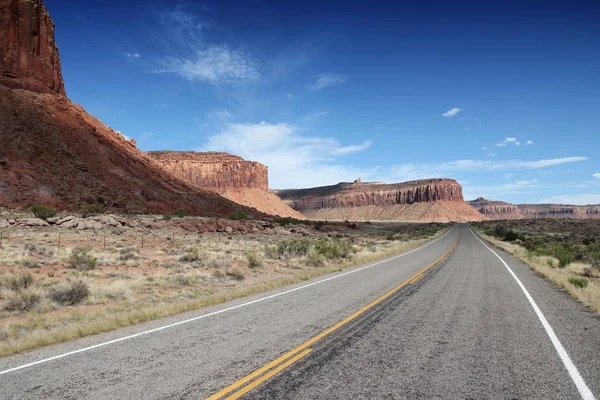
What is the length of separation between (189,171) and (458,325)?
133418mm

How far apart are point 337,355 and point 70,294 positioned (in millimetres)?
9714

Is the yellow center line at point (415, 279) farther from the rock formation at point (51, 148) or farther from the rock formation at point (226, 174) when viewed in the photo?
the rock formation at point (226, 174)

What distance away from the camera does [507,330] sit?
25.2 ft

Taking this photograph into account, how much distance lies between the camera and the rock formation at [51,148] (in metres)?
45.7

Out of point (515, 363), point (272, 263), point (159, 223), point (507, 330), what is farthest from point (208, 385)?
point (159, 223)

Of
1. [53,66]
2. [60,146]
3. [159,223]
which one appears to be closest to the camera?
[159,223]

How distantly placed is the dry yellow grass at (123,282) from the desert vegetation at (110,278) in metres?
0.02

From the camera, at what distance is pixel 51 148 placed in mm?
50125

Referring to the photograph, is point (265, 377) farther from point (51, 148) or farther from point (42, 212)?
point (51, 148)

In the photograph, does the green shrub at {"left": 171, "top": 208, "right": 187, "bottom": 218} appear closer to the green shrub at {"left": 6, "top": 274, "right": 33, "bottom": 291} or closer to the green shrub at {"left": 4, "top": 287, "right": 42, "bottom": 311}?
the green shrub at {"left": 6, "top": 274, "right": 33, "bottom": 291}

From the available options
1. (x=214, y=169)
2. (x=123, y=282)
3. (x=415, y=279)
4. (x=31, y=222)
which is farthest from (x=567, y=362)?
(x=214, y=169)

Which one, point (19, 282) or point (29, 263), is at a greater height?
point (29, 263)

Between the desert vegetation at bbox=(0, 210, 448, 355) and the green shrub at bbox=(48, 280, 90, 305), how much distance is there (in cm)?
3

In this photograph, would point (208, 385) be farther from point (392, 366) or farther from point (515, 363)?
point (515, 363)
